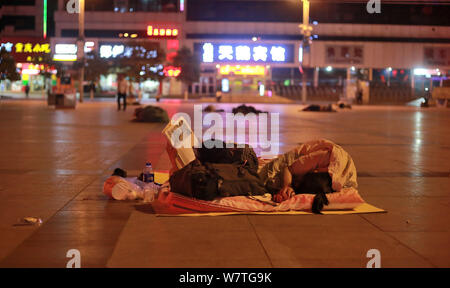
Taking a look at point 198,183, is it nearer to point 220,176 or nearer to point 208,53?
point 220,176

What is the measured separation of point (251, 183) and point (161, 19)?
66.9m

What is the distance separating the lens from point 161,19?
73.1 metres

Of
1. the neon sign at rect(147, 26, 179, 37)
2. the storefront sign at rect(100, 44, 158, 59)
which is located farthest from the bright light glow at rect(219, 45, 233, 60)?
the storefront sign at rect(100, 44, 158, 59)

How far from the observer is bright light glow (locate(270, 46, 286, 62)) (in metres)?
67.4

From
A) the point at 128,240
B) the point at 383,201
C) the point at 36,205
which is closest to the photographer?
the point at 128,240

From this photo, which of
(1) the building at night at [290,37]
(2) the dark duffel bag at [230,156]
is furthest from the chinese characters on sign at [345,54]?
(2) the dark duffel bag at [230,156]

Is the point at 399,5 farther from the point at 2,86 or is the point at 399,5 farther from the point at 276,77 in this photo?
the point at 2,86

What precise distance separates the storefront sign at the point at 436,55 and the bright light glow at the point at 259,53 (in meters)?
20.4

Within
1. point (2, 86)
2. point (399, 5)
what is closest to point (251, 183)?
point (399, 5)

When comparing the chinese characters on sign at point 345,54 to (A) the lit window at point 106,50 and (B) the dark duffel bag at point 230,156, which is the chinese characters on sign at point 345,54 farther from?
(B) the dark duffel bag at point 230,156

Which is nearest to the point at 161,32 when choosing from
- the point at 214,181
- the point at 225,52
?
the point at 225,52

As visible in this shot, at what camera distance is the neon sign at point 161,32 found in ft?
237

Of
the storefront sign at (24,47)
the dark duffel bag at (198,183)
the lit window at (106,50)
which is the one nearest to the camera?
the dark duffel bag at (198,183)

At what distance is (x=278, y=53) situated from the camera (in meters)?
68.0
